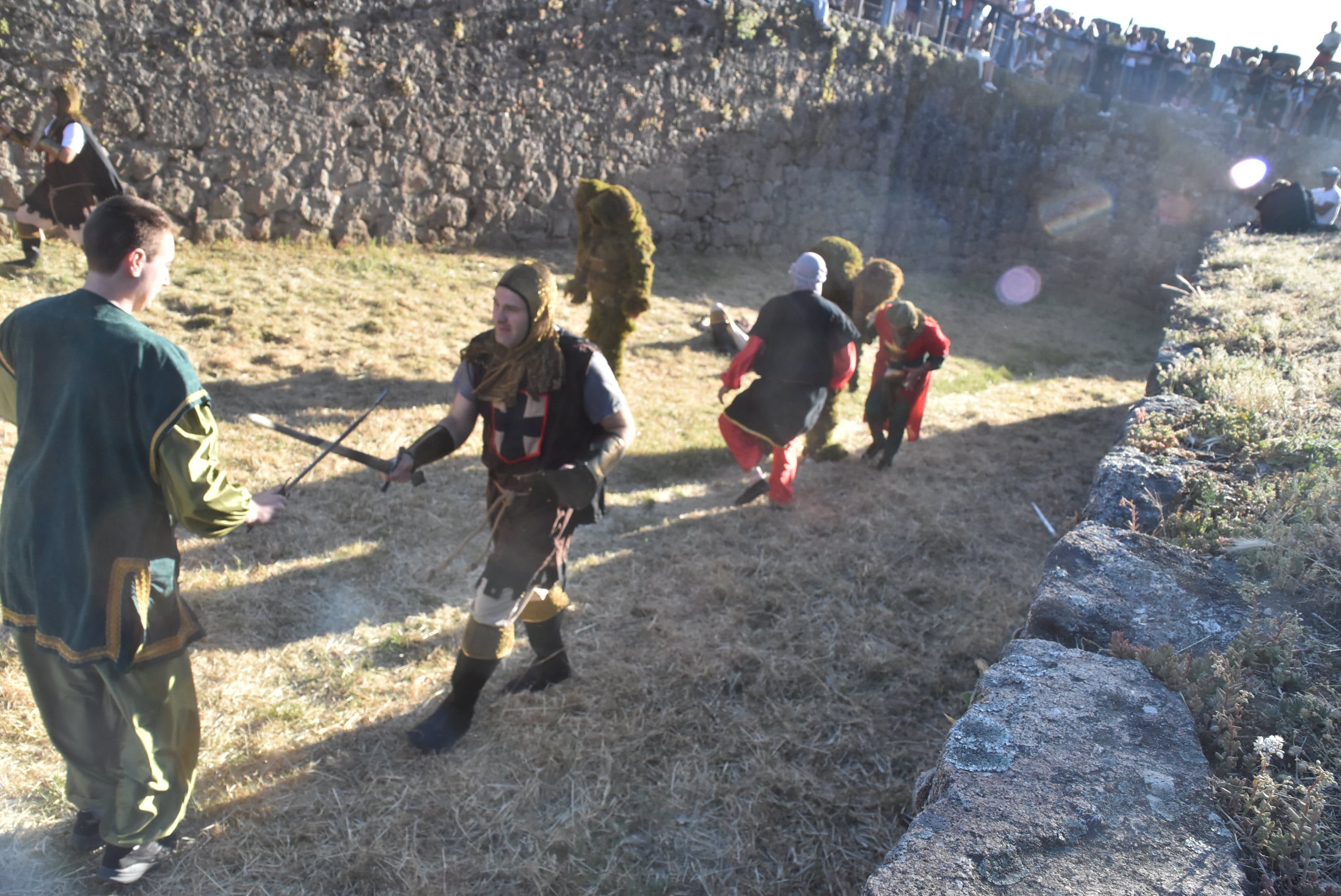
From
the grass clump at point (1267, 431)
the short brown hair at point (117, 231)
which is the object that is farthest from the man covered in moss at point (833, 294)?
the short brown hair at point (117, 231)

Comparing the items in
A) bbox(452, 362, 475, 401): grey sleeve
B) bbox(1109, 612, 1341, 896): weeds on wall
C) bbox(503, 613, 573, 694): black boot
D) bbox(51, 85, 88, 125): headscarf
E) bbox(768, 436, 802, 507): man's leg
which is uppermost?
bbox(51, 85, 88, 125): headscarf

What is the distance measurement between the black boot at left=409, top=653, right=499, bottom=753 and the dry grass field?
2.8 inches

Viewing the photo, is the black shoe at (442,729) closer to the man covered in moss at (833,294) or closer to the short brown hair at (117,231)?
the short brown hair at (117,231)

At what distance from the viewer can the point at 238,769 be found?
2.95 meters

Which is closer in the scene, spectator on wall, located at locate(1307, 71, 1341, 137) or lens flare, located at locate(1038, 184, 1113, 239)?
lens flare, located at locate(1038, 184, 1113, 239)

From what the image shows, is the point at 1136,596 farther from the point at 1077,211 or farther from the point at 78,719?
the point at 1077,211

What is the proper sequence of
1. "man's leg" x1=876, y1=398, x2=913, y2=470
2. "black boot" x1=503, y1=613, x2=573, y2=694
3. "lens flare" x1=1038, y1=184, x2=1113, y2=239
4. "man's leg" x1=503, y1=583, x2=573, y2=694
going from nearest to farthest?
"man's leg" x1=503, y1=583, x2=573, y2=694 < "black boot" x1=503, y1=613, x2=573, y2=694 < "man's leg" x1=876, y1=398, x2=913, y2=470 < "lens flare" x1=1038, y1=184, x2=1113, y2=239

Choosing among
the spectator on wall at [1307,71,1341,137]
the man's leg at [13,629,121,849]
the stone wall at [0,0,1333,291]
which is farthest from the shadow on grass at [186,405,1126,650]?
the spectator on wall at [1307,71,1341,137]

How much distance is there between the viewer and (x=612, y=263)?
6352 mm

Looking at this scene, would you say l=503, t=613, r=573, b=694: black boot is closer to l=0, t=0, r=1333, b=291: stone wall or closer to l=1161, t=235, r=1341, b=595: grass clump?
l=1161, t=235, r=1341, b=595: grass clump

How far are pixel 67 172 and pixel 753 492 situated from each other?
19.5ft

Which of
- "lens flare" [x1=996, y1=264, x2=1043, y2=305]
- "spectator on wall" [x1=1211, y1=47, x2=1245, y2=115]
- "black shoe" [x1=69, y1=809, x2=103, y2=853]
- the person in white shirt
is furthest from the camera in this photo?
"spectator on wall" [x1=1211, y1=47, x2=1245, y2=115]

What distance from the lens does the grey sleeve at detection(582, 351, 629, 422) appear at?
3.00 metres

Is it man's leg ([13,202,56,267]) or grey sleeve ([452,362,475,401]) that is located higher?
grey sleeve ([452,362,475,401])
